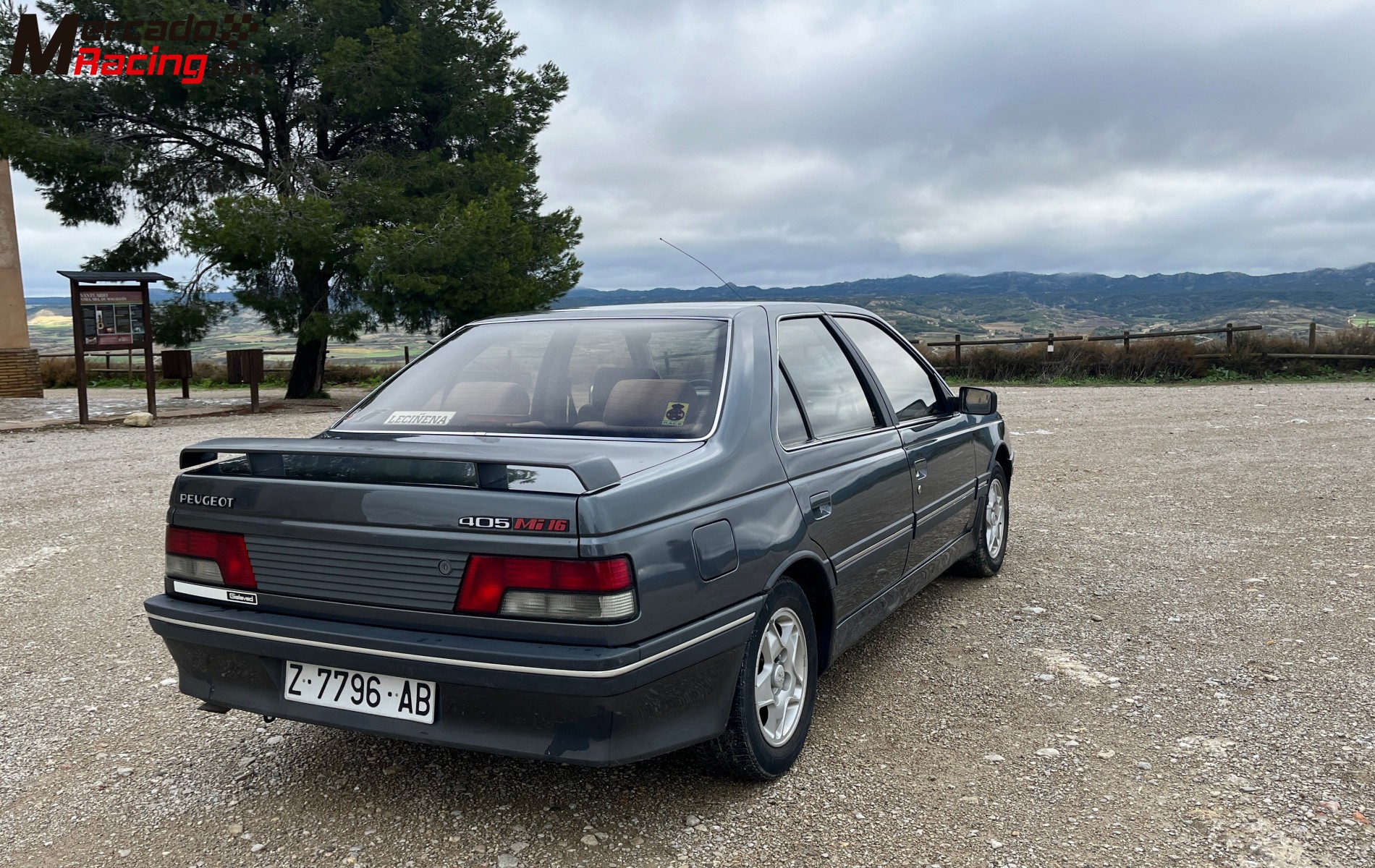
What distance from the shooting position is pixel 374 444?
9.05ft

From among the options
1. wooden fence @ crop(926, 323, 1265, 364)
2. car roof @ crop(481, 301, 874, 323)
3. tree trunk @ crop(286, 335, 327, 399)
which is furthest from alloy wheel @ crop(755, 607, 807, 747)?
wooden fence @ crop(926, 323, 1265, 364)

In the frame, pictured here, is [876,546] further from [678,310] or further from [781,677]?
[678,310]

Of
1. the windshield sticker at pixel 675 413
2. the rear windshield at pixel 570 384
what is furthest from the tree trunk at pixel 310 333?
the windshield sticker at pixel 675 413

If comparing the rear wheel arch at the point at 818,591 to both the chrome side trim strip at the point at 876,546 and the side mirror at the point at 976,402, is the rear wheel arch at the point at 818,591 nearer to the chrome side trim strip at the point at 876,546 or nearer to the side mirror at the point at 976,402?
the chrome side trim strip at the point at 876,546

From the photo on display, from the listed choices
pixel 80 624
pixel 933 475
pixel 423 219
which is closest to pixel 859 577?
pixel 933 475

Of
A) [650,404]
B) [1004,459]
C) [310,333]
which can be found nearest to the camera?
[650,404]

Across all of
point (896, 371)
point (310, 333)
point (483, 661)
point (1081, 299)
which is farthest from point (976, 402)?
point (1081, 299)

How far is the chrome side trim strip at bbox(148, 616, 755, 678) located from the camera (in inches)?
91.7

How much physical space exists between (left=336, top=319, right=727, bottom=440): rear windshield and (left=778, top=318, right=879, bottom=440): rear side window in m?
0.34

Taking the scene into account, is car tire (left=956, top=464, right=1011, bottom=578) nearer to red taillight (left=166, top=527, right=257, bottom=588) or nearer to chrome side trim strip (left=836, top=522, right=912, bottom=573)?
chrome side trim strip (left=836, top=522, right=912, bottom=573)

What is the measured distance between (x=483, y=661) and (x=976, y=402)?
3253mm

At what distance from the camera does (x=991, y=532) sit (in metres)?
5.39

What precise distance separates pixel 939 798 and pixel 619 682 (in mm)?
1198

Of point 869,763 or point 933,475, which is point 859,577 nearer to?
point 869,763
